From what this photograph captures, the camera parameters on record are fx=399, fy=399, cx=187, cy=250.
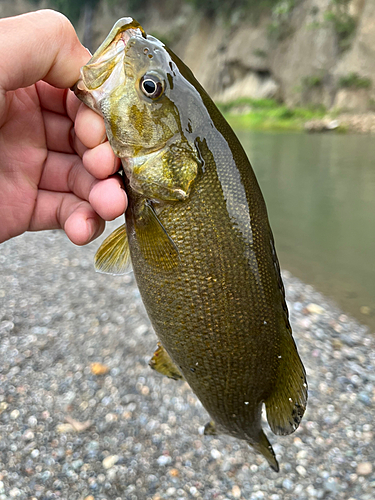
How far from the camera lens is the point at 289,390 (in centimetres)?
178

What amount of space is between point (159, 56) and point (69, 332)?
2.82 m

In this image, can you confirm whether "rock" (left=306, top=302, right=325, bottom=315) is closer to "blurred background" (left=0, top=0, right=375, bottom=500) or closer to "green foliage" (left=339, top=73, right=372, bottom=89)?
"blurred background" (left=0, top=0, right=375, bottom=500)

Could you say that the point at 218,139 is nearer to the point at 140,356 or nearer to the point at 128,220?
the point at 128,220

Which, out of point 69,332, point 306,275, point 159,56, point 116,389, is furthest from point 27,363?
point 306,275

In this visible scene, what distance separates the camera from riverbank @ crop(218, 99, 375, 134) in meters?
18.3

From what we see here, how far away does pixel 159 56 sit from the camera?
1621mm

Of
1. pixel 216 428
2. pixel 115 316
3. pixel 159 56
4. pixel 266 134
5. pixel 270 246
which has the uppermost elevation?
pixel 159 56

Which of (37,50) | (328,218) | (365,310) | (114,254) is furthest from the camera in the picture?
(328,218)

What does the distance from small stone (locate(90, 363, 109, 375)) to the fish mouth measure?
2337 mm

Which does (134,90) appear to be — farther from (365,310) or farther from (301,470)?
Result: (365,310)

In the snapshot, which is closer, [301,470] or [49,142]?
[49,142]

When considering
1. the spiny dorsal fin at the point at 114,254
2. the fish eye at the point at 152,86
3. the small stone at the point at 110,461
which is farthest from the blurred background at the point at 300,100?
the fish eye at the point at 152,86

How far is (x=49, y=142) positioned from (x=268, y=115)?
24.9 meters

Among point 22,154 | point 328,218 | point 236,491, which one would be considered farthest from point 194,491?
point 328,218
